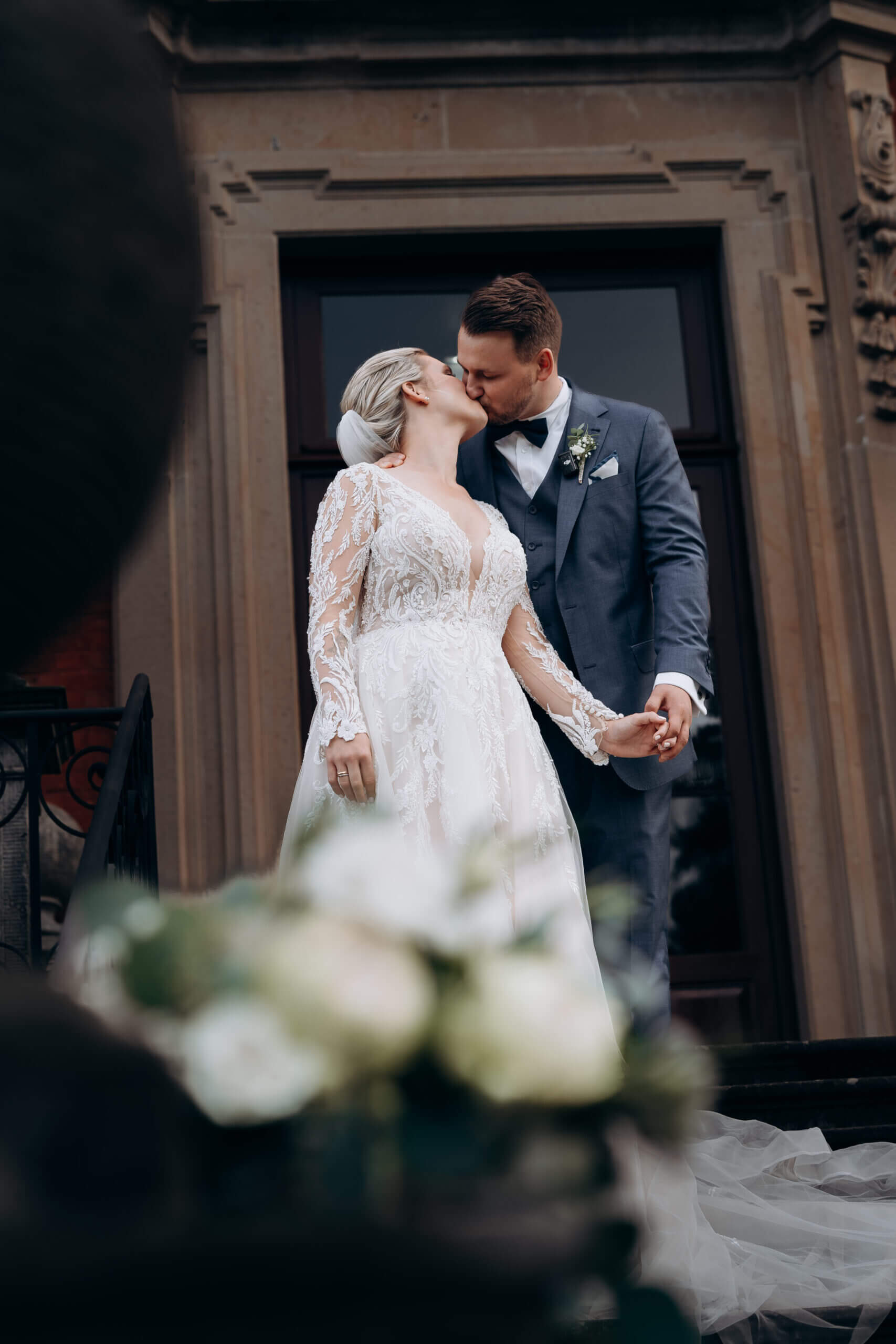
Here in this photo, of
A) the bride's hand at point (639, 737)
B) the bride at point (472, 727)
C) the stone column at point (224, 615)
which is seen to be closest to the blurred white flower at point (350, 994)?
the bride at point (472, 727)

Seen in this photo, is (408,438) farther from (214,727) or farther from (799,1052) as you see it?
(799,1052)

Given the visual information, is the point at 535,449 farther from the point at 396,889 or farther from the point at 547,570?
the point at 396,889

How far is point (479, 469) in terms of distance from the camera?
3.93m

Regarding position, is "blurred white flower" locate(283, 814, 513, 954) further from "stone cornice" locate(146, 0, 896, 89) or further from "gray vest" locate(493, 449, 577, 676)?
"stone cornice" locate(146, 0, 896, 89)

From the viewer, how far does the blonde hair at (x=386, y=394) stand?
3.59 m

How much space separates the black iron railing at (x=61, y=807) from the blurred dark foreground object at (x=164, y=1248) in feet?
6.25

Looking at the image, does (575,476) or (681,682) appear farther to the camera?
(575,476)

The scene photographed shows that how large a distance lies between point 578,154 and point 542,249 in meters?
0.43

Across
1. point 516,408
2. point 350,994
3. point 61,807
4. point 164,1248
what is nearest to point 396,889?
point 350,994

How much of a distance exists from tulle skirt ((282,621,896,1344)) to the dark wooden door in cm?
191

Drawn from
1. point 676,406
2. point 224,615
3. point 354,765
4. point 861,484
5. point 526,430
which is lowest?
point 354,765

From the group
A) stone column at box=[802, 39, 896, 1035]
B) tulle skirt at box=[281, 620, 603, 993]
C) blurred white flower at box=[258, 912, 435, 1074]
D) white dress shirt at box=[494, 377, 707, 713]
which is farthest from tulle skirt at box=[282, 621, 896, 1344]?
blurred white flower at box=[258, 912, 435, 1074]

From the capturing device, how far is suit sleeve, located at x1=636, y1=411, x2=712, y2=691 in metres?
3.53

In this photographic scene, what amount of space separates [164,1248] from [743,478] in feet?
17.9
